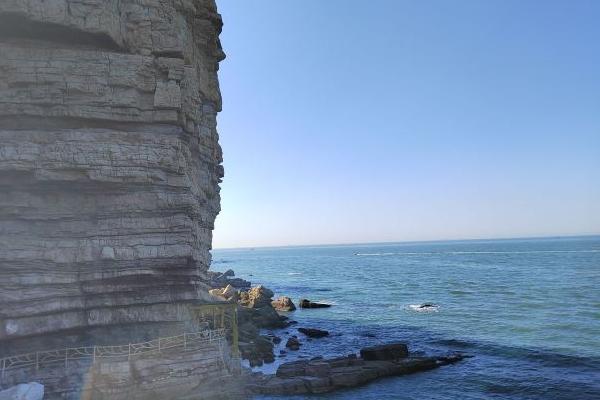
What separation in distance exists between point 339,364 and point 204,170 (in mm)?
18193

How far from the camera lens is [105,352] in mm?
24094

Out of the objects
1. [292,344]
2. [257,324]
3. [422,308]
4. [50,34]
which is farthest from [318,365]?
[422,308]

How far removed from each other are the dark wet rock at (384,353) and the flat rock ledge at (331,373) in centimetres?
37

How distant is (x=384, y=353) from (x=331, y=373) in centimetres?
649

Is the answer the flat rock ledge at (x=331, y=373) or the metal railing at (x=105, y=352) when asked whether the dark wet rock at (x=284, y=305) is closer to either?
the flat rock ledge at (x=331, y=373)

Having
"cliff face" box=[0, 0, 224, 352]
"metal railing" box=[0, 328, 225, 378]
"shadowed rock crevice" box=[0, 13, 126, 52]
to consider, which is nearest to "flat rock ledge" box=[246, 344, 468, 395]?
"metal railing" box=[0, 328, 225, 378]

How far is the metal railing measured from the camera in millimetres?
23031

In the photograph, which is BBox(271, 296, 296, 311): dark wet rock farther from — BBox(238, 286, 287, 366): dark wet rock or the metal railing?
the metal railing

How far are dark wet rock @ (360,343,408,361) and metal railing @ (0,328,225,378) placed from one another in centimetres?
1488

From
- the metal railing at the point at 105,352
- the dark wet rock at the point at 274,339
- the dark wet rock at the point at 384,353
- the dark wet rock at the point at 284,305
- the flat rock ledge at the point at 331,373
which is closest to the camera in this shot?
the metal railing at the point at 105,352

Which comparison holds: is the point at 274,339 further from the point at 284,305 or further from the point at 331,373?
the point at 284,305

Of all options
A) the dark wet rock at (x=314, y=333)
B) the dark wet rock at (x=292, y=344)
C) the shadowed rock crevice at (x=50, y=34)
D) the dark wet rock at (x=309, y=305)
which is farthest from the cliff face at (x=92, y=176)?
the dark wet rock at (x=309, y=305)

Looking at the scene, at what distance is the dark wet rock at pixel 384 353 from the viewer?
36372 millimetres

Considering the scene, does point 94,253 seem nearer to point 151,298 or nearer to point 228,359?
point 151,298
